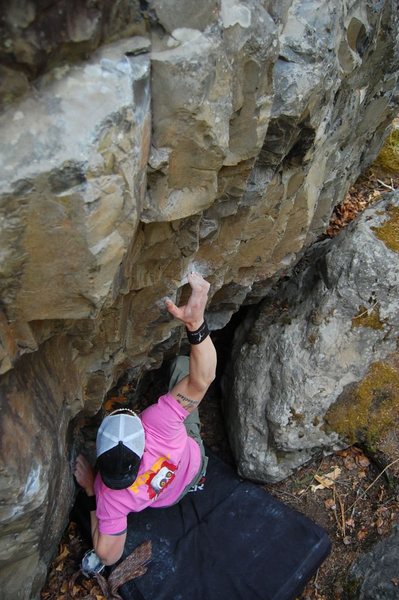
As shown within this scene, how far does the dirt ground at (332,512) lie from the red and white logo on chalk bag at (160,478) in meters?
0.77

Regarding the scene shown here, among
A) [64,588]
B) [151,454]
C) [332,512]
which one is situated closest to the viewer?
[151,454]

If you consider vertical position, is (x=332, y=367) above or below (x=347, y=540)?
above

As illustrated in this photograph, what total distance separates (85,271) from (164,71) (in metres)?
0.74

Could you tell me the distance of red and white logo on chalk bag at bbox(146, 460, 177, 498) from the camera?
363 centimetres

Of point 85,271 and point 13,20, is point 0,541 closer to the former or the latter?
point 85,271

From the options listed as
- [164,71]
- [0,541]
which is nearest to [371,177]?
[164,71]

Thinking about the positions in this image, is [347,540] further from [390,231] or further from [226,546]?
[390,231]

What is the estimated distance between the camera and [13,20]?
1.50 m

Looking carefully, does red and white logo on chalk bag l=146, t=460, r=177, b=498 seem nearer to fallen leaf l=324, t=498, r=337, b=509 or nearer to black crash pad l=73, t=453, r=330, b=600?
A: black crash pad l=73, t=453, r=330, b=600

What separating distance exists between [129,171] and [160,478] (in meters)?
2.34

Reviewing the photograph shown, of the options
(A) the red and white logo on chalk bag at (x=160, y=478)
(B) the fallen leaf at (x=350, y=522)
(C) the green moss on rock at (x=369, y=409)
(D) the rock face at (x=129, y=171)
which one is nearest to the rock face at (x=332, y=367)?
(C) the green moss on rock at (x=369, y=409)

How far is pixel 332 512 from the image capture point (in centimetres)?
416

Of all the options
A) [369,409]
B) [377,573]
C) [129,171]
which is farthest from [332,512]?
[129,171]

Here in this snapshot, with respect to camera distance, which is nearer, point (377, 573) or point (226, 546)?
point (377, 573)
